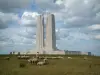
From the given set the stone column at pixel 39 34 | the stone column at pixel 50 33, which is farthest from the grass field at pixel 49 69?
the stone column at pixel 39 34

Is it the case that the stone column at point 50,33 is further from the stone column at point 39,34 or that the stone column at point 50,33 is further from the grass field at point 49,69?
the grass field at point 49,69

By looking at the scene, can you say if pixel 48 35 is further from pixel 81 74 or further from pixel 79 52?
pixel 81 74

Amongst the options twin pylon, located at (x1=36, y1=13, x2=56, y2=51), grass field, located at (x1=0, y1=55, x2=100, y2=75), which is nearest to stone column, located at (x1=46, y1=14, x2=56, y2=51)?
twin pylon, located at (x1=36, y1=13, x2=56, y2=51)

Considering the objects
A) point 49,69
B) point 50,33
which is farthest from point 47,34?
A: point 49,69

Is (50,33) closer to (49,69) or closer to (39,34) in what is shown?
(39,34)

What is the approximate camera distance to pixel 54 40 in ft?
575

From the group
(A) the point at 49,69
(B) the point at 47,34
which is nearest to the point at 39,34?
(B) the point at 47,34

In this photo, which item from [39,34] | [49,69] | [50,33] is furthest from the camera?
[39,34]

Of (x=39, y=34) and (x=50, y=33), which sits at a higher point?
(x=50, y=33)

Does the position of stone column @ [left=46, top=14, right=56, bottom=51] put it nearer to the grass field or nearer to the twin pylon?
the twin pylon

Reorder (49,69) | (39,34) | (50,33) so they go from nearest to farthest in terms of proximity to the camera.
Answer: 1. (49,69)
2. (50,33)
3. (39,34)

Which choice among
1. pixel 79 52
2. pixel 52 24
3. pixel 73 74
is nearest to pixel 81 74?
pixel 73 74

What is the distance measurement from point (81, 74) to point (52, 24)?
14330cm

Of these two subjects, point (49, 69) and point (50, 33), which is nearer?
point (49, 69)
